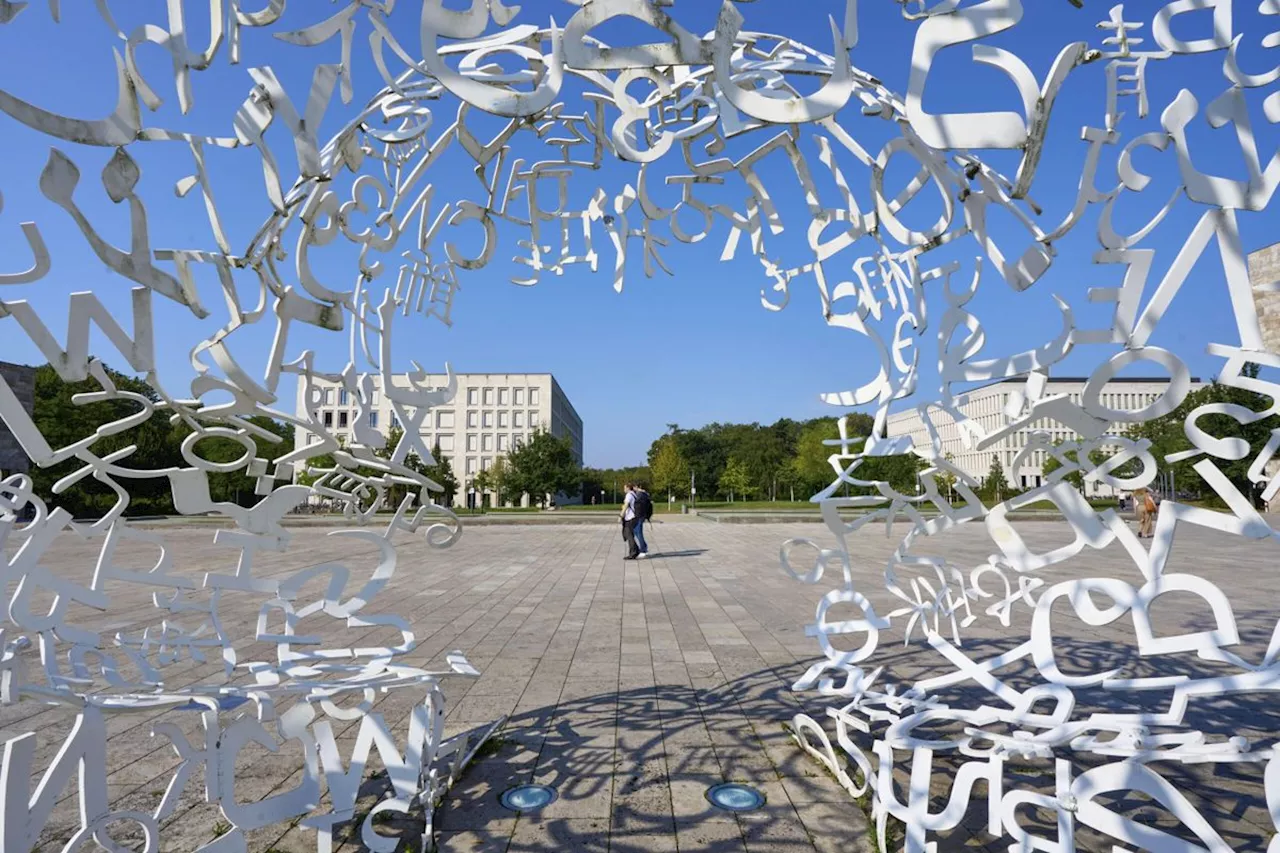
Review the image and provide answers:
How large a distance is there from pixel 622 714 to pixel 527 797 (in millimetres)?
1224

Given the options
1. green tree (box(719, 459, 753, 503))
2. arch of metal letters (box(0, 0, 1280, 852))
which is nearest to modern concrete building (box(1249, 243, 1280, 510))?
arch of metal letters (box(0, 0, 1280, 852))

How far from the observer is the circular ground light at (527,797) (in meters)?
3.30

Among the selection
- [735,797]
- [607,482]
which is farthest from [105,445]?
[607,482]

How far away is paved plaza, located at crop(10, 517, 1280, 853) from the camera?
3086mm

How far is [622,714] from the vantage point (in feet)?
14.9

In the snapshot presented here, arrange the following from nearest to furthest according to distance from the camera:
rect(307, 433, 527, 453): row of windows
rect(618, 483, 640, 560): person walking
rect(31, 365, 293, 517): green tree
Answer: rect(618, 483, 640, 560): person walking, rect(31, 365, 293, 517): green tree, rect(307, 433, 527, 453): row of windows

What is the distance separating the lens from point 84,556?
15.3 metres

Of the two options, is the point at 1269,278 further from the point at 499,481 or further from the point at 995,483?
the point at 499,481

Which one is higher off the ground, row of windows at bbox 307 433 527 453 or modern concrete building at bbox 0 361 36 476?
row of windows at bbox 307 433 527 453

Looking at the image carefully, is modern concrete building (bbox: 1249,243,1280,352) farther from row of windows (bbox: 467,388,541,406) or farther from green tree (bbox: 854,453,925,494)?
row of windows (bbox: 467,388,541,406)

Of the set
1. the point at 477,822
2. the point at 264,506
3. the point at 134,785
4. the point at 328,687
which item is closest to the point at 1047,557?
the point at 477,822

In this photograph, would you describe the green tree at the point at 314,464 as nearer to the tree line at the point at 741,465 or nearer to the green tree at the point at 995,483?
the green tree at the point at 995,483

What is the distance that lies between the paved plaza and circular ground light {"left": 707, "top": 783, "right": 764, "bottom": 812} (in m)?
0.05

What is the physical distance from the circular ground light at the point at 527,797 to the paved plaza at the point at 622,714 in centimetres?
5
